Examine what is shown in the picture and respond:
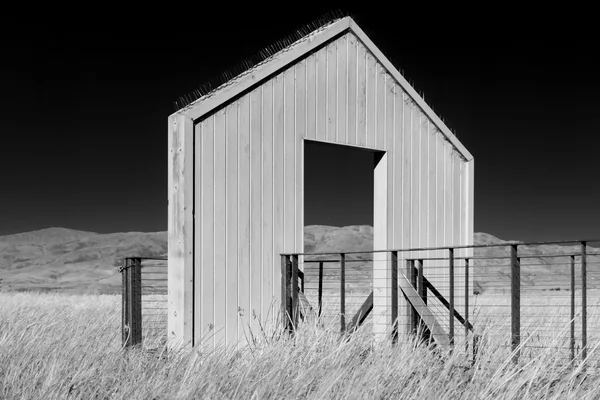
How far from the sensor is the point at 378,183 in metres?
8.21

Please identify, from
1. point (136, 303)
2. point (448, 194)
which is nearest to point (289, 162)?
point (136, 303)

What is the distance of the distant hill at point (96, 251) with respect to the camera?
28.4 metres

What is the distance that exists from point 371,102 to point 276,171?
1.79 m

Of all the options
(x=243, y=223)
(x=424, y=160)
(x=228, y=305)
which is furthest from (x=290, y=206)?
(x=424, y=160)

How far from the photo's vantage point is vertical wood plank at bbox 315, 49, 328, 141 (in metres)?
7.57

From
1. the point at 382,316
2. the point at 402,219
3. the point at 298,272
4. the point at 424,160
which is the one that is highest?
the point at 424,160

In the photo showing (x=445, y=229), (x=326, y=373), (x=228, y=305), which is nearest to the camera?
(x=326, y=373)

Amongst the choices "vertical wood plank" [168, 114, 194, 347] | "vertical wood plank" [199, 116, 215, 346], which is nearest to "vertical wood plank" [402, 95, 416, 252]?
"vertical wood plank" [199, 116, 215, 346]

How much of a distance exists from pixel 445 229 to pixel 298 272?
9.08 feet

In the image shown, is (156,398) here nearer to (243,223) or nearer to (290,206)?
(243,223)

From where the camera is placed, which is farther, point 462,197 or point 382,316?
point 462,197

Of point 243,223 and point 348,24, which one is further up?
point 348,24

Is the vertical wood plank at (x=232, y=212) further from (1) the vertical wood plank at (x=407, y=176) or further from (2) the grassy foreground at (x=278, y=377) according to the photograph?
(1) the vertical wood plank at (x=407, y=176)

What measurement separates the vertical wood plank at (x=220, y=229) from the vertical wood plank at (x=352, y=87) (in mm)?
1789
